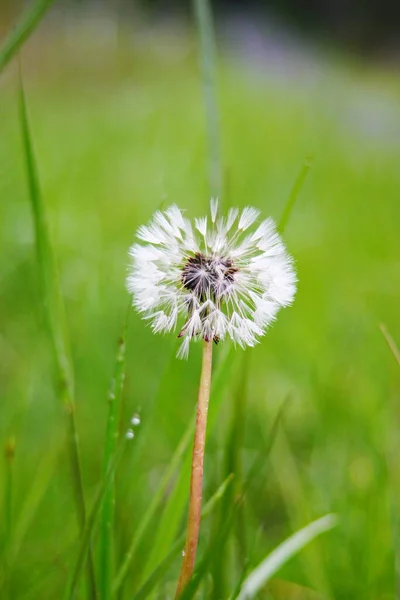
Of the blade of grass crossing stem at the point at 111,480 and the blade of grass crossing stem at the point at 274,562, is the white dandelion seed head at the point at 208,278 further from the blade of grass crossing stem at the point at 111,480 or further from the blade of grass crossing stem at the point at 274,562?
the blade of grass crossing stem at the point at 274,562

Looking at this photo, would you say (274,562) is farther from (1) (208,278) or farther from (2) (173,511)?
(1) (208,278)

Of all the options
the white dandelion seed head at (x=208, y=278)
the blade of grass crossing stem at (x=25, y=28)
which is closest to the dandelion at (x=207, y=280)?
the white dandelion seed head at (x=208, y=278)

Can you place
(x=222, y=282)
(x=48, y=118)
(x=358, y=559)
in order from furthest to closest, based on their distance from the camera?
(x=48, y=118) < (x=358, y=559) < (x=222, y=282)

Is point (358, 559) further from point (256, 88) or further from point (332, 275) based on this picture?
point (256, 88)

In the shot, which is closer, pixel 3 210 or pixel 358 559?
pixel 358 559

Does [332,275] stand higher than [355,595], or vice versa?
[332,275]

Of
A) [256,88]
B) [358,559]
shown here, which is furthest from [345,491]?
[256,88]

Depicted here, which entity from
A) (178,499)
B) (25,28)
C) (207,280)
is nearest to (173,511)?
(178,499)
